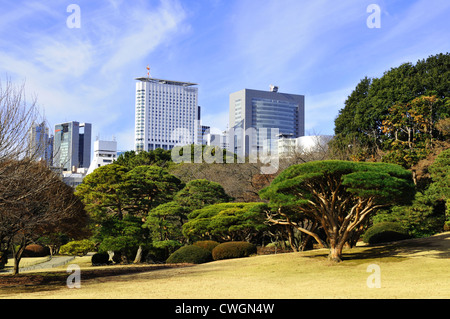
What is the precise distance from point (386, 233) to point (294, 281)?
12234mm

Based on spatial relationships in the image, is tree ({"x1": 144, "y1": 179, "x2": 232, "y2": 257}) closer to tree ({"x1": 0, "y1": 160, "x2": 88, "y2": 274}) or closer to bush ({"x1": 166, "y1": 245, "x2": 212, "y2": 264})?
bush ({"x1": 166, "y1": 245, "x2": 212, "y2": 264})

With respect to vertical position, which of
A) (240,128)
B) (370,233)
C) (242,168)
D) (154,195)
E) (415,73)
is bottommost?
(370,233)

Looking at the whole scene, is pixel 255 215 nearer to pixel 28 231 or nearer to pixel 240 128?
pixel 28 231

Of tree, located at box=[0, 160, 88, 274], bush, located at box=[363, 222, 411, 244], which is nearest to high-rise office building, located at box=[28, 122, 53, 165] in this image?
tree, located at box=[0, 160, 88, 274]

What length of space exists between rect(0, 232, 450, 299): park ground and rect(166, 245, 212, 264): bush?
3.05 m

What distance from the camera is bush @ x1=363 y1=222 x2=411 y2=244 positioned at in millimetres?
24219

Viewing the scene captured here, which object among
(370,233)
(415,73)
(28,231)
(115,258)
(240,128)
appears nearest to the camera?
(28,231)

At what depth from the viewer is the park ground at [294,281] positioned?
444 inches

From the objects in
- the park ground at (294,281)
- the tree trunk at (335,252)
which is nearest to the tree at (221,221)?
the park ground at (294,281)

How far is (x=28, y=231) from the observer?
57.3ft

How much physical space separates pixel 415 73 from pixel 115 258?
27.4 m

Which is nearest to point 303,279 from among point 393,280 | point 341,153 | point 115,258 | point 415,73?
point 393,280

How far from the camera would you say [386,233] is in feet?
79.7

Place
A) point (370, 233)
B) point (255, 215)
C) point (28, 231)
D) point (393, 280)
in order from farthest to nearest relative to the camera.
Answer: point (370, 233), point (255, 215), point (28, 231), point (393, 280)
